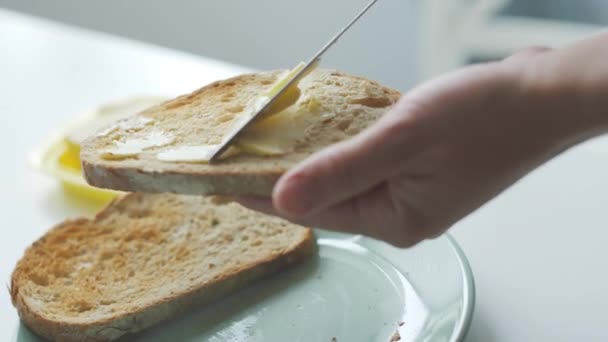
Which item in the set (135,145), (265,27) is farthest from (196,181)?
(265,27)

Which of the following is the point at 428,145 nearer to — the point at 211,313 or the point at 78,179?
the point at 211,313

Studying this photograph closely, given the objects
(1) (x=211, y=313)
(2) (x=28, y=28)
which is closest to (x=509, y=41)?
(2) (x=28, y=28)

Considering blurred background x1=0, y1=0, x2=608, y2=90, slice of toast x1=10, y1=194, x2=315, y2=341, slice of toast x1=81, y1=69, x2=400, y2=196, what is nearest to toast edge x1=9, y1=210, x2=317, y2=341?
slice of toast x1=10, y1=194, x2=315, y2=341

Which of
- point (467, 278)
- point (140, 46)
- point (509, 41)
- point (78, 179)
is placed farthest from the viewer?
point (509, 41)

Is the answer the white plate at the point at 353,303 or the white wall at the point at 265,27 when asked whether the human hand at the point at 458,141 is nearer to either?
the white plate at the point at 353,303

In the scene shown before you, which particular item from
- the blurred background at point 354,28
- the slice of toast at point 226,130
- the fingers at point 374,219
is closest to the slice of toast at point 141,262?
the slice of toast at point 226,130

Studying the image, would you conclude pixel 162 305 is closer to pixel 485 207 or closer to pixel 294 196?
pixel 294 196
